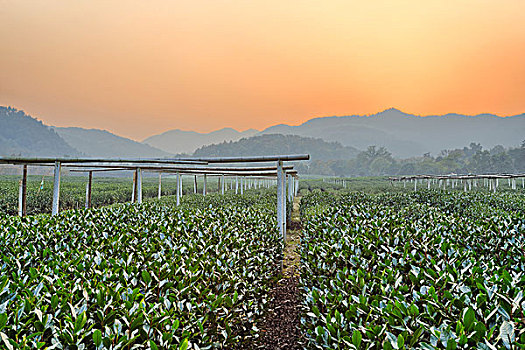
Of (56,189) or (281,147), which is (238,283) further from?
(281,147)

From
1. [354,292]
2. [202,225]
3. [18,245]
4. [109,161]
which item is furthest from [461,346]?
[109,161]

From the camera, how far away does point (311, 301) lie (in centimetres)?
220

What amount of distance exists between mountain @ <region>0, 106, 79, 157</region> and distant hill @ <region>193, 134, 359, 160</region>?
6480 centimetres

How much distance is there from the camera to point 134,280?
2.01m

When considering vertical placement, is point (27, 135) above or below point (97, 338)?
above

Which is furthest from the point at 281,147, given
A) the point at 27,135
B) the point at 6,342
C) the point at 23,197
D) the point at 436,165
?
the point at 6,342

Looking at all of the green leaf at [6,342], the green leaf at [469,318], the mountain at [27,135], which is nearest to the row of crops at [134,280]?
the green leaf at [6,342]

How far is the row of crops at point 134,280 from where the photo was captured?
1.45 m

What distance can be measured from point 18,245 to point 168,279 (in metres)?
2.23

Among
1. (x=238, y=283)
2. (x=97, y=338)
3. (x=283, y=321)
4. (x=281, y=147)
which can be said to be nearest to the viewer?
(x=97, y=338)

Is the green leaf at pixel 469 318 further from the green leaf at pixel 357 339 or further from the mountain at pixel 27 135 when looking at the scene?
the mountain at pixel 27 135

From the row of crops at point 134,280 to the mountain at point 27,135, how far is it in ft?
480

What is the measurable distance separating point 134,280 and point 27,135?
6626 inches

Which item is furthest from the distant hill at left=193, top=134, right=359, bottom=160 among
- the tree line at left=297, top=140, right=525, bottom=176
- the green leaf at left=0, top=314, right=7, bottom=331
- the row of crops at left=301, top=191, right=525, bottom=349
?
the green leaf at left=0, top=314, right=7, bottom=331
